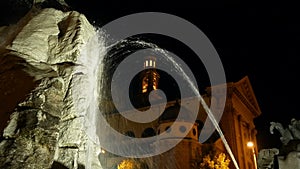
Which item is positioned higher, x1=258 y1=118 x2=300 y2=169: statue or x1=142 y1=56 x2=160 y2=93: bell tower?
x1=142 y1=56 x2=160 y2=93: bell tower

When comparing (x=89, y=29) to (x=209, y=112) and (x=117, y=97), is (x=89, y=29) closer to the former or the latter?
(x=209, y=112)

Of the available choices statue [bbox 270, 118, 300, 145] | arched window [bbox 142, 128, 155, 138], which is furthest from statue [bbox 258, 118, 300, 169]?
arched window [bbox 142, 128, 155, 138]

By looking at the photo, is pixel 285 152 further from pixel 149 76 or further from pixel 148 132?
pixel 149 76

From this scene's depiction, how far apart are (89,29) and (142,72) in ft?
156

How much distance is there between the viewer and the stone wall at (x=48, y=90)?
173 inches

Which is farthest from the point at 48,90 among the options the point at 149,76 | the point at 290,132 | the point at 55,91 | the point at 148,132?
the point at 149,76

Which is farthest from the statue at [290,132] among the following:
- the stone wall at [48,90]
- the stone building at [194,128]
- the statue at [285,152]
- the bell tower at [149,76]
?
the bell tower at [149,76]

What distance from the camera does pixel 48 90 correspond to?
4.92 meters

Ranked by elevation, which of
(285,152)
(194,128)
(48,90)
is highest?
(194,128)

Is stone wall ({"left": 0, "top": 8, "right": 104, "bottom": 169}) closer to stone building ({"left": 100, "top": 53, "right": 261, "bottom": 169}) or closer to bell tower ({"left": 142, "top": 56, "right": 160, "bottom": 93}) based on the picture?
stone building ({"left": 100, "top": 53, "right": 261, "bottom": 169})

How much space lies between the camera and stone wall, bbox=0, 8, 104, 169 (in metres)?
4.38

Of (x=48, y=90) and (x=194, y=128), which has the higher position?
(x=194, y=128)

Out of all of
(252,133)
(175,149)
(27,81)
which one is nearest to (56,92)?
(27,81)

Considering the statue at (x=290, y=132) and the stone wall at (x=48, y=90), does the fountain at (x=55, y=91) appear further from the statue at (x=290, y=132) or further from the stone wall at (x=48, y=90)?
the statue at (x=290, y=132)
